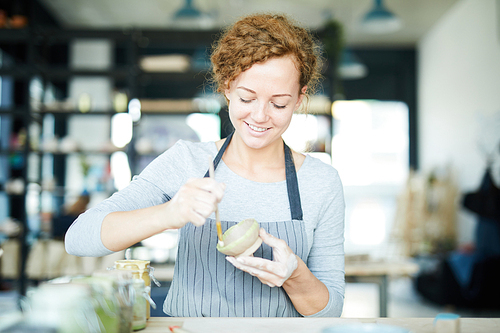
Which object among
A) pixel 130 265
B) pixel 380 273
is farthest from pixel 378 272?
pixel 130 265

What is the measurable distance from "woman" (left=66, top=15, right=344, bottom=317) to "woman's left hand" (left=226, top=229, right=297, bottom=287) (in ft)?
0.07

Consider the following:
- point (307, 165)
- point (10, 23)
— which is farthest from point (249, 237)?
point (10, 23)

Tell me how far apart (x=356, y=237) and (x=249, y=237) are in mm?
6601

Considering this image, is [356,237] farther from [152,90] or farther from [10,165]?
[10,165]

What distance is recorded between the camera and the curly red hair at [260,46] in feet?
3.98

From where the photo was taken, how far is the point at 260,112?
1227 millimetres

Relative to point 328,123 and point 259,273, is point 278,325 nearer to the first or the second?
point 259,273

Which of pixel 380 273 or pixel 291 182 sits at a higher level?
pixel 291 182

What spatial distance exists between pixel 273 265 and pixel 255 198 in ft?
1.18

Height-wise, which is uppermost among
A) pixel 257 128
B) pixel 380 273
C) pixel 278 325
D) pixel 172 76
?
pixel 172 76

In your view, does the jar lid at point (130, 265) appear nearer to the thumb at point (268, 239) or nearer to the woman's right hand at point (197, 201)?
the woman's right hand at point (197, 201)

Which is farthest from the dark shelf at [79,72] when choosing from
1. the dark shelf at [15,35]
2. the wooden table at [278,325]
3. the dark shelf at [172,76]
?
the wooden table at [278,325]

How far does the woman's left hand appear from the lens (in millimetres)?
1007

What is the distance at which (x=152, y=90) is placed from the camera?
7.11 m
